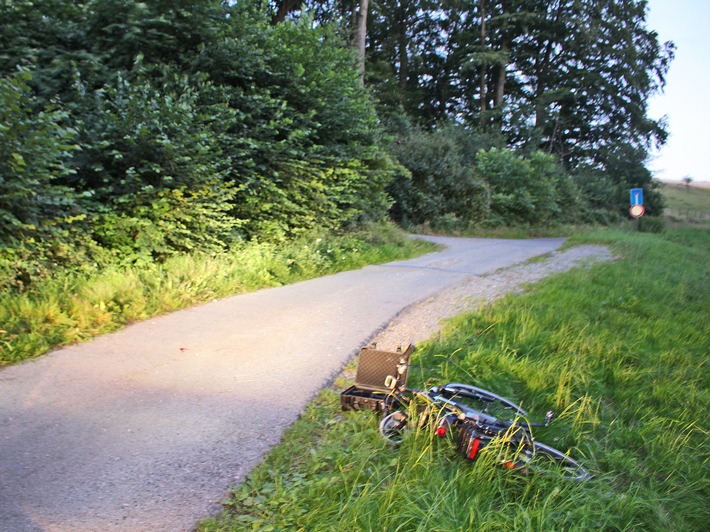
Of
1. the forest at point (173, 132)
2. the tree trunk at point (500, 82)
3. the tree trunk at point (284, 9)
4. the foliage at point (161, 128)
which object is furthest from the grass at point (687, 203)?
the foliage at point (161, 128)

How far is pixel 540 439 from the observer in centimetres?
393

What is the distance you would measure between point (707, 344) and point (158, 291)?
718 centimetres

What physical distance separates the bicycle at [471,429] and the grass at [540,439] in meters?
0.09

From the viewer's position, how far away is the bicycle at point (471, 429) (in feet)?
10.3

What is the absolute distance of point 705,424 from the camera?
182 inches

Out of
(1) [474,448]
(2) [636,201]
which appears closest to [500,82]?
(2) [636,201]

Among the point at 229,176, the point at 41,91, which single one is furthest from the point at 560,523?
the point at 41,91

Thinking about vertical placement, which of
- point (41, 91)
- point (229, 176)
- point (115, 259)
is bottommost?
point (115, 259)

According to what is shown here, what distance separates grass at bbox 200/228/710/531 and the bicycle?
0.09 metres

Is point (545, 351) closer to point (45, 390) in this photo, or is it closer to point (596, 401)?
point (596, 401)

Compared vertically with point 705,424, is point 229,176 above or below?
above

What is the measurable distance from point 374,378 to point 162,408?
1.64 meters

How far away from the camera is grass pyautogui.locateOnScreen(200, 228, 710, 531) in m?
2.76

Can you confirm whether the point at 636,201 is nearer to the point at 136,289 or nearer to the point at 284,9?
the point at 284,9
